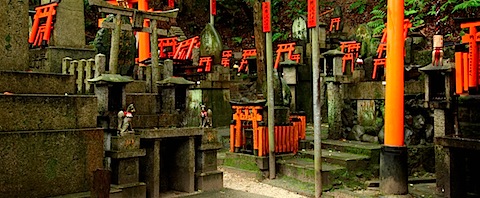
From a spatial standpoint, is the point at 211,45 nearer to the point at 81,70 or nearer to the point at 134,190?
the point at 81,70

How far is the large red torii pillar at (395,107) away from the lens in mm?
8680

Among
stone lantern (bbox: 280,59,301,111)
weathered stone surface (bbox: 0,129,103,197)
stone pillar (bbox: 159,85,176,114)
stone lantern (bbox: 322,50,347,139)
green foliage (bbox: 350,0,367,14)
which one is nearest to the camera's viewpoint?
weathered stone surface (bbox: 0,129,103,197)

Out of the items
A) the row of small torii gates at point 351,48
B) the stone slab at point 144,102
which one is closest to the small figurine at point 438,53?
the row of small torii gates at point 351,48

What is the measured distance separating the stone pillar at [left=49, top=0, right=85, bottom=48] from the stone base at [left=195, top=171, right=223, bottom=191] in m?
4.90

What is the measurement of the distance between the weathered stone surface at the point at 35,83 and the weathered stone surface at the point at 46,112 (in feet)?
1.25

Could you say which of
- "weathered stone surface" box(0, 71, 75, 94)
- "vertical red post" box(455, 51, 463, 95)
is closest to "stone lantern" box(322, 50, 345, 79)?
"vertical red post" box(455, 51, 463, 95)

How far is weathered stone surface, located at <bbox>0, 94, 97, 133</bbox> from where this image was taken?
6.36 metres

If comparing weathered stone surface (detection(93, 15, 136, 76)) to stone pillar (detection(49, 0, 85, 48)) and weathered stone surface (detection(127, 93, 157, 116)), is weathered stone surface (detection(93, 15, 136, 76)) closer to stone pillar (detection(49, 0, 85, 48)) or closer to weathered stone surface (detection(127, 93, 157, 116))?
stone pillar (detection(49, 0, 85, 48))

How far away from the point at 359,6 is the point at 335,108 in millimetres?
18743

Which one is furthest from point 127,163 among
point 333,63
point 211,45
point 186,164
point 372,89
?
point 211,45

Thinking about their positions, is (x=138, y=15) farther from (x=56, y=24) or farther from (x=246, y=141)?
(x=246, y=141)

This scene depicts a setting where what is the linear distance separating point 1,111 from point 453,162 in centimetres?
785

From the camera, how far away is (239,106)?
42.1 ft

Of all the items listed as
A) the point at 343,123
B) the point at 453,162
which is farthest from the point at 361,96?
the point at 453,162
